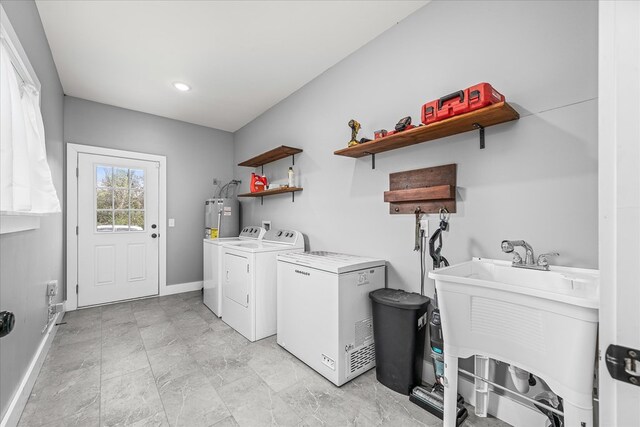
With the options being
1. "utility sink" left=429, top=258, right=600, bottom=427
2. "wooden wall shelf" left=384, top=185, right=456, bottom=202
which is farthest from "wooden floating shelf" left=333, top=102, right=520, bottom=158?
"utility sink" left=429, top=258, right=600, bottom=427

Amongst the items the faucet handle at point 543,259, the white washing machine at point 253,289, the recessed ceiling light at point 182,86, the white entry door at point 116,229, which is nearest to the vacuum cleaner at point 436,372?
the faucet handle at point 543,259

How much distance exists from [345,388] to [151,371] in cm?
149

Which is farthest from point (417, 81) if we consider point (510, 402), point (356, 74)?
point (510, 402)

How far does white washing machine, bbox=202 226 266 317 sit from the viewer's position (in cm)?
332

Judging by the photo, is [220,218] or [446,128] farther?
[220,218]

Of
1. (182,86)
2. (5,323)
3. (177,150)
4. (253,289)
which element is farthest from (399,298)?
(177,150)

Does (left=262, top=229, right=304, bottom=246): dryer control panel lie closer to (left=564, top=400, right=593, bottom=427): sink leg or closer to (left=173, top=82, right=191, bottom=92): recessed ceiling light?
(left=173, top=82, right=191, bottom=92): recessed ceiling light

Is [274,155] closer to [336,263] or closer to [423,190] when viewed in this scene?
[336,263]

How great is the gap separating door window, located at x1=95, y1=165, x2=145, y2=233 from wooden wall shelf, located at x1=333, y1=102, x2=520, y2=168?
130 inches

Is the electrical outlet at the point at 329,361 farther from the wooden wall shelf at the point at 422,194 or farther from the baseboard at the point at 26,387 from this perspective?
the baseboard at the point at 26,387

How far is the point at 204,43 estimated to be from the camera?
2.54m

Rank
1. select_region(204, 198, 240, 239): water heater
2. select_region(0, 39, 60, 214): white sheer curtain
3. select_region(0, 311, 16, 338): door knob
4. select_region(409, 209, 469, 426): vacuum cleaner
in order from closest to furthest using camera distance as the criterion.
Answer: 1. select_region(0, 311, 16, 338): door knob
2. select_region(0, 39, 60, 214): white sheer curtain
3. select_region(409, 209, 469, 426): vacuum cleaner
4. select_region(204, 198, 240, 239): water heater

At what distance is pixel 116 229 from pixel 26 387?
245 centimetres

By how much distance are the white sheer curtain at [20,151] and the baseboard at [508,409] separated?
102 inches
